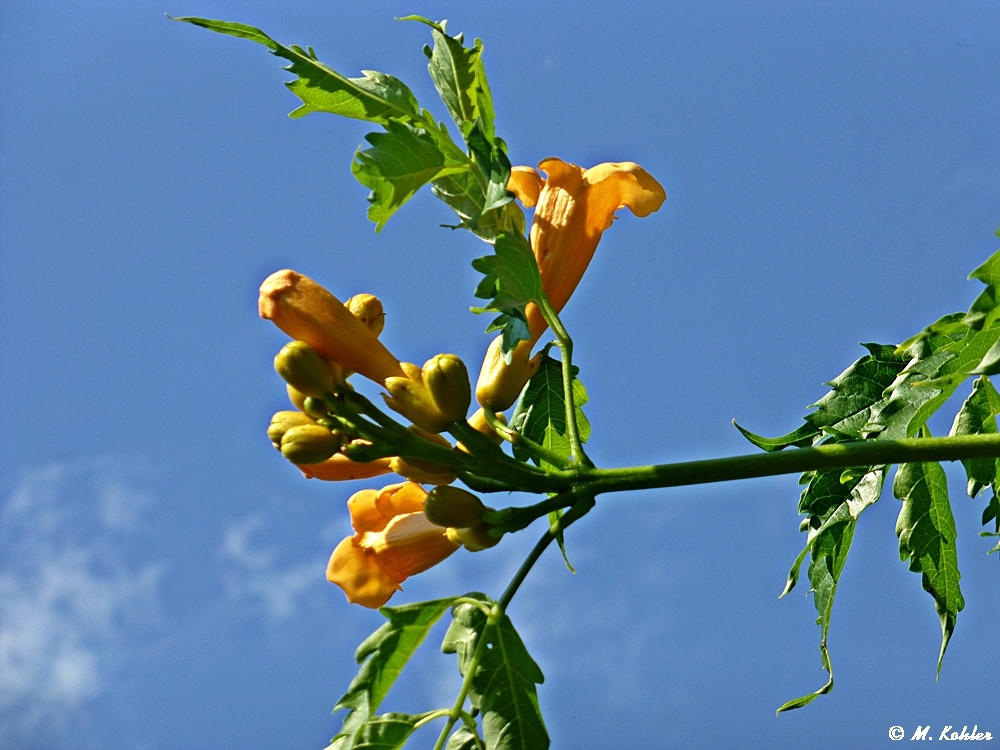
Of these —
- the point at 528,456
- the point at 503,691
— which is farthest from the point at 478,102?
the point at 503,691

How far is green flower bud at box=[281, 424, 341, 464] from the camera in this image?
2826mm

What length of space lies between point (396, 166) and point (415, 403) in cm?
71

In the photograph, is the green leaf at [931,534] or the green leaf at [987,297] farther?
the green leaf at [931,534]

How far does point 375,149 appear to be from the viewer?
284 centimetres

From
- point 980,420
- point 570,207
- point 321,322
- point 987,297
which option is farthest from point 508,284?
point 980,420

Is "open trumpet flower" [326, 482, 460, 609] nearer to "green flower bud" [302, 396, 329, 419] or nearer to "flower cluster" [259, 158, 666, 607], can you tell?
"flower cluster" [259, 158, 666, 607]

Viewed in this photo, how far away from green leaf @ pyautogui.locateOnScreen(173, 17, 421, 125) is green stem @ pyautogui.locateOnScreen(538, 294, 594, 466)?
73 cm

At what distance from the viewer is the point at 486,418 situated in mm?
3238

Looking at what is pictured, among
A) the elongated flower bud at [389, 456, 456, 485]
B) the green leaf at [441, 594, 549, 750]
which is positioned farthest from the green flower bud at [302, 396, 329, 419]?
the green leaf at [441, 594, 549, 750]

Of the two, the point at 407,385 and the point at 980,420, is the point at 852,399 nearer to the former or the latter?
the point at 980,420

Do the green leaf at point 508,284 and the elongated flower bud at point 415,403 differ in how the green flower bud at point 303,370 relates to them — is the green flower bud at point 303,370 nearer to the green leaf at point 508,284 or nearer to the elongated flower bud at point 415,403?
the elongated flower bud at point 415,403

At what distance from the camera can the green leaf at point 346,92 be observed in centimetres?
293

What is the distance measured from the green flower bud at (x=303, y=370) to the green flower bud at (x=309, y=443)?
11 cm

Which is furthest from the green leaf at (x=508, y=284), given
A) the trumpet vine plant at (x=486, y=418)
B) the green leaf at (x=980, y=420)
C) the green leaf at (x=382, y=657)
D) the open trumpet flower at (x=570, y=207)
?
the green leaf at (x=980, y=420)
